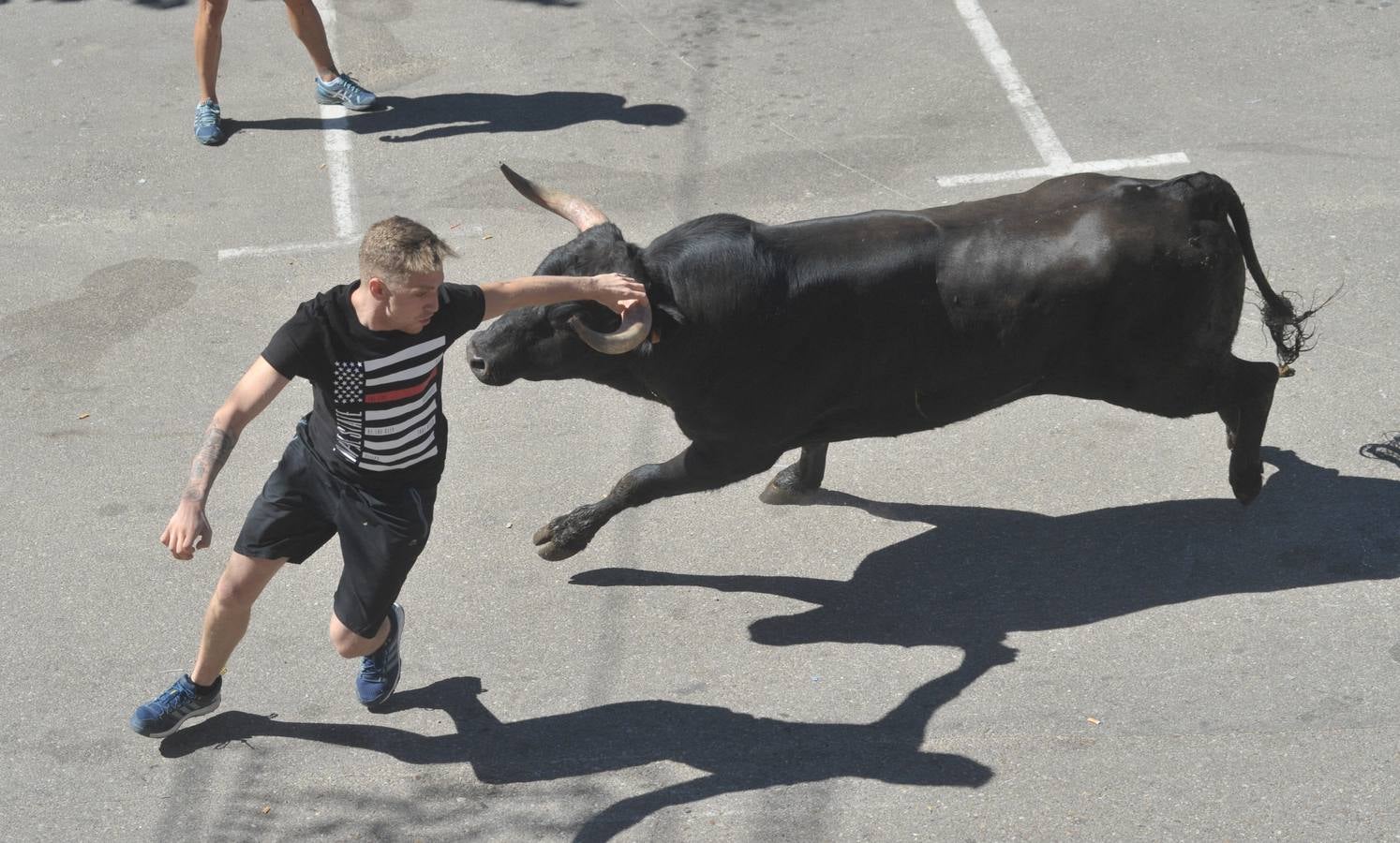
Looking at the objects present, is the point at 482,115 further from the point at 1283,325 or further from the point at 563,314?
the point at 1283,325

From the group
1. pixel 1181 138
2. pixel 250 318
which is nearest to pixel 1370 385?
pixel 1181 138

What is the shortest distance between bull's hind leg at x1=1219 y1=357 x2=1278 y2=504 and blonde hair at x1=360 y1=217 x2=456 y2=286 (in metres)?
3.01

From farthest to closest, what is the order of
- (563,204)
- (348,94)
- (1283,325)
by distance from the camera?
(348,94), (1283,325), (563,204)

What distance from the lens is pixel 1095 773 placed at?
412 centimetres

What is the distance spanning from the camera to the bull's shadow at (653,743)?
420 centimetres

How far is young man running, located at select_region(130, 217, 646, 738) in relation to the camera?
3637 millimetres

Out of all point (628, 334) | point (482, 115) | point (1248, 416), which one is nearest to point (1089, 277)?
point (1248, 416)

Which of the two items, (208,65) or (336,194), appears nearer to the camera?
(336,194)

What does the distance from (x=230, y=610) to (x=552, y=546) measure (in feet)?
4.16

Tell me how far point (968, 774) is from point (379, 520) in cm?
195

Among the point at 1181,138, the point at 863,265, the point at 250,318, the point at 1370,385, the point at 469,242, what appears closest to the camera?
the point at 863,265

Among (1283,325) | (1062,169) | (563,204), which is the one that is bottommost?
(1062,169)

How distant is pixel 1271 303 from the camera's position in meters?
5.19

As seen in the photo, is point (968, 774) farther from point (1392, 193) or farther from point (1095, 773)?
point (1392, 193)
